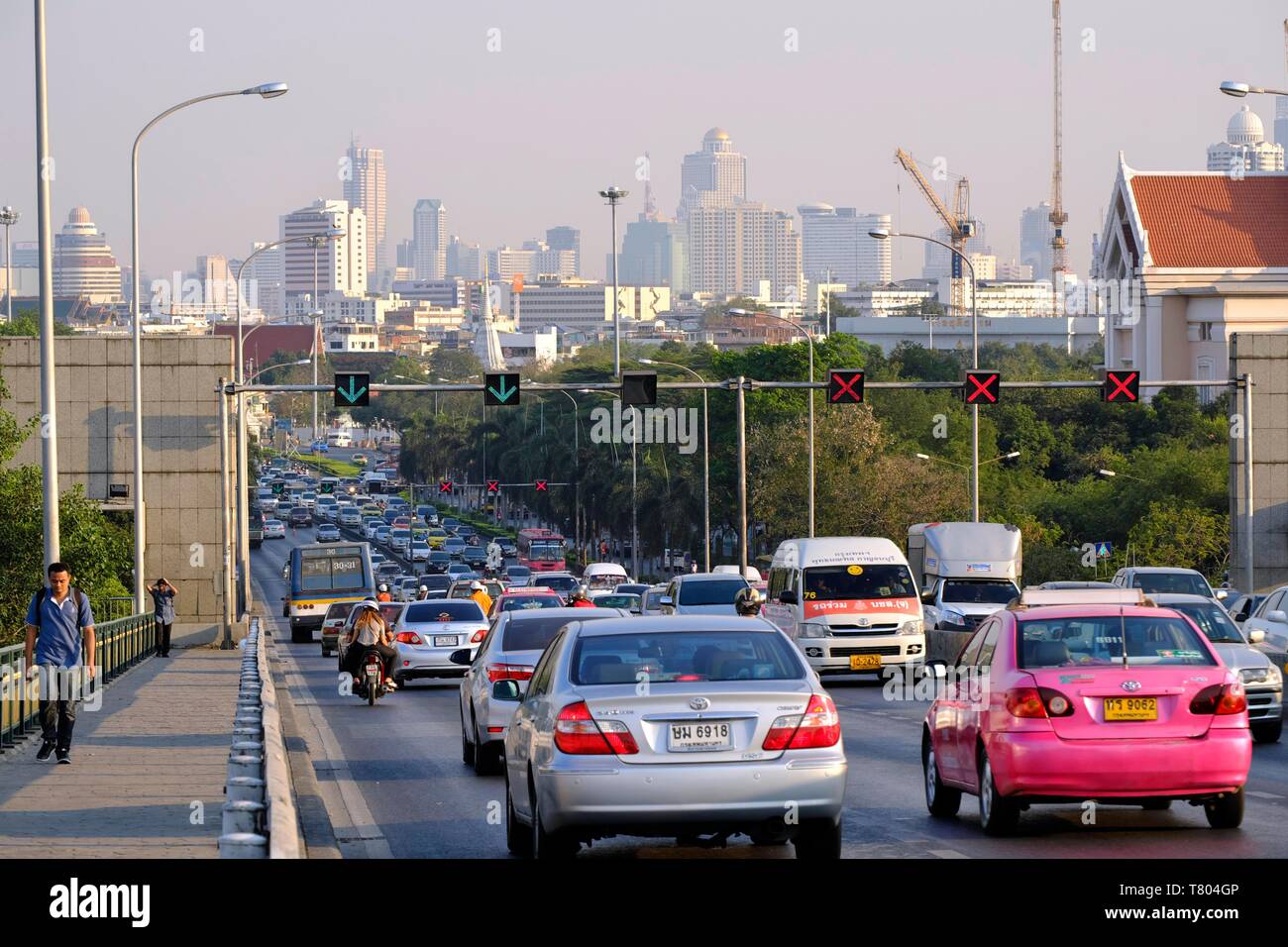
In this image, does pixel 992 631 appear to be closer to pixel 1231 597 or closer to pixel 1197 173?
pixel 1231 597

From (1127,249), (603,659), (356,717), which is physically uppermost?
(1127,249)

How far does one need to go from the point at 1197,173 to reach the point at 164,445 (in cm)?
5895

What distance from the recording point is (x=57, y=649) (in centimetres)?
1750

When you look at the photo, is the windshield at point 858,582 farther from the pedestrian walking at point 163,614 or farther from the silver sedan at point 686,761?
the silver sedan at point 686,761

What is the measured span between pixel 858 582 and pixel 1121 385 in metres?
13.1

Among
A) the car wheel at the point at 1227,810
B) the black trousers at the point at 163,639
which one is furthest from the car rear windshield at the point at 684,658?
the black trousers at the point at 163,639

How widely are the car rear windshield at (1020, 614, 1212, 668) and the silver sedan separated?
2.06 metres

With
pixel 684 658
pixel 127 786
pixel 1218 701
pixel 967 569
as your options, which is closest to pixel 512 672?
pixel 127 786

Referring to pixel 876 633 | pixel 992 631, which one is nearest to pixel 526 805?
pixel 992 631

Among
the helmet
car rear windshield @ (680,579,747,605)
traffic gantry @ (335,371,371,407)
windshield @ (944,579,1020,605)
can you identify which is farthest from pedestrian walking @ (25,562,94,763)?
traffic gantry @ (335,371,371,407)

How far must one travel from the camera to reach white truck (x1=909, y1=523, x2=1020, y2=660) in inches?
1442

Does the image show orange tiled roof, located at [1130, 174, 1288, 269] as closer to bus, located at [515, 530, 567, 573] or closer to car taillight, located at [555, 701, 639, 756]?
bus, located at [515, 530, 567, 573]
